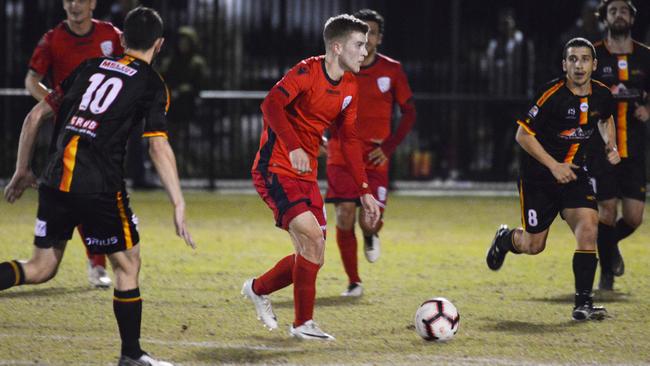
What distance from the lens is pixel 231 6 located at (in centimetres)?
1725

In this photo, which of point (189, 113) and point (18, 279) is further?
point (189, 113)

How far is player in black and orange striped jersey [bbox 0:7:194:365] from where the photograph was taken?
5.89m

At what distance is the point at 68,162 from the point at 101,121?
25cm

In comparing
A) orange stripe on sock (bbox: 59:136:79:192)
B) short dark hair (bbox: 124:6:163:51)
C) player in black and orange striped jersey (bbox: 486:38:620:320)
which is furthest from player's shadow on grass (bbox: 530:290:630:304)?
orange stripe on sock (bbox: 59:136:79:192)

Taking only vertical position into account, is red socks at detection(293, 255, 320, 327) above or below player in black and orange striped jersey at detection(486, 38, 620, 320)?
below

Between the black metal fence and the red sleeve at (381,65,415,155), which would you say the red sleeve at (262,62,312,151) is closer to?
the red sleeve at (381,65,415,155)

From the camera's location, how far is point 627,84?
9.25 metres

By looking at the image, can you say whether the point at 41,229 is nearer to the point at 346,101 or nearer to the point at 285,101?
the point at 285,101

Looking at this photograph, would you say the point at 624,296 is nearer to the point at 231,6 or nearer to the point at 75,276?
the point at 75,276

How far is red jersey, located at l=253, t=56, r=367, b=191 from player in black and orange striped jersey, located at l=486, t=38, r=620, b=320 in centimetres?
128

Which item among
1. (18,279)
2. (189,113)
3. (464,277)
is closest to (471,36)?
(189,113)

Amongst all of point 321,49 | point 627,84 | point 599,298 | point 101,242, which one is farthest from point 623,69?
point 321,49

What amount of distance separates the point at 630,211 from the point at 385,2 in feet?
27.6

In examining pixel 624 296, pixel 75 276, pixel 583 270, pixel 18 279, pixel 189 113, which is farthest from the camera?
pixel 189 113
